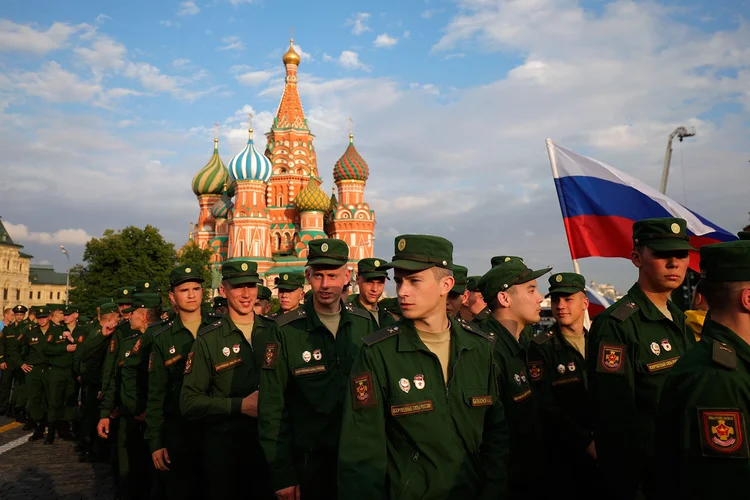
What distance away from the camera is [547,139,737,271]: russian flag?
286 inches

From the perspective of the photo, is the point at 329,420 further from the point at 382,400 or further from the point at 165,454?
the point at 165,454

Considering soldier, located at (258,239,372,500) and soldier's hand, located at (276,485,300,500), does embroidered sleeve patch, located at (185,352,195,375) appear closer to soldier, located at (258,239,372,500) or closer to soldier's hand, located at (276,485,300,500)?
soldier, located at (258,239,372,500)

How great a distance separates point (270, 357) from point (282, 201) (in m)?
58.3

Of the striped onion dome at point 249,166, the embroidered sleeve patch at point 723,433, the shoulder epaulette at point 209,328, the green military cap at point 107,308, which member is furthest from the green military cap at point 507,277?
the striped onion dome at point 249,166

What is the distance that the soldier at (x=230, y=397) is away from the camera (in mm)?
4977

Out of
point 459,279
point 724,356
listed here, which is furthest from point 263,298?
point 724,356

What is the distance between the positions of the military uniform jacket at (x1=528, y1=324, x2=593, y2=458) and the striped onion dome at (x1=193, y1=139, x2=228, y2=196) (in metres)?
62.9

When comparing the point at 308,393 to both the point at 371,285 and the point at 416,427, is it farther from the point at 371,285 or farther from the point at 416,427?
the point at 371,285

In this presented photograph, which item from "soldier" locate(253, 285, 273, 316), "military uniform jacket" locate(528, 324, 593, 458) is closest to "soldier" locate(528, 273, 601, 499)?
"military uniform jacket" locate(528, 324, 593, 458)

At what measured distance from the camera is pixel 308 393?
4336 millimetres

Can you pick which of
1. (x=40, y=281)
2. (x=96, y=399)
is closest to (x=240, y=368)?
(x=96, y=399)

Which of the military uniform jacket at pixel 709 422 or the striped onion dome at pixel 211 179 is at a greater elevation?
the striped onion dome at pixel 211 179

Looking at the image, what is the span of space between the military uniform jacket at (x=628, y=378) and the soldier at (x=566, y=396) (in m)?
1.05

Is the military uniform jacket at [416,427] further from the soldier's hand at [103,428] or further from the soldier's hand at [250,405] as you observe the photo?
the soldier's hand at [103,428]
